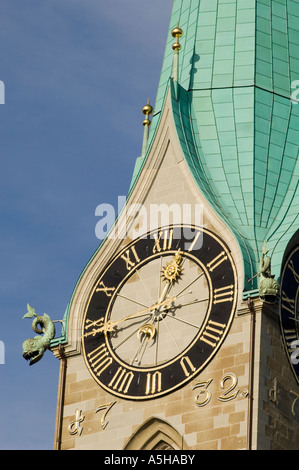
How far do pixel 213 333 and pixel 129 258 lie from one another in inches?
86.7

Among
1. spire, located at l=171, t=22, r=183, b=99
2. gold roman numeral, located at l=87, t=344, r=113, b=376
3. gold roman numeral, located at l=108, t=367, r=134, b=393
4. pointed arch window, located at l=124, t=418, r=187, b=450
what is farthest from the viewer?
spire, located at l=171, t=22, r=183, b=99

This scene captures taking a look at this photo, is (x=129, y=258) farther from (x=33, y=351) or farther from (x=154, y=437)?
(x=154, y=437)

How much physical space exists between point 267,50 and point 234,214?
10.7 feet

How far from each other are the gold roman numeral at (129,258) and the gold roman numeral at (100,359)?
1.31 meters

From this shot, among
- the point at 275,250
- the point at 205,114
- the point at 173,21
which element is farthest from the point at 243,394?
the point at 173,21

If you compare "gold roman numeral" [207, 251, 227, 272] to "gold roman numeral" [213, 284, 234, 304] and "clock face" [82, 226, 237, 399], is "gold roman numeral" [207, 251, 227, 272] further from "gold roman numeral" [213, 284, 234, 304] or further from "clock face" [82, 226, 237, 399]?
"gold roman numeral" [213, 284, 234, 304]

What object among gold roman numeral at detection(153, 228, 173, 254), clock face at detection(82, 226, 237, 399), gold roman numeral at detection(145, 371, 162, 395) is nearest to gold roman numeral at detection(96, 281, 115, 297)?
clock face at detection(82, 226, 237, 399)

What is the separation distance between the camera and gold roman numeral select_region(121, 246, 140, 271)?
1191 inches

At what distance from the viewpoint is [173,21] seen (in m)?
33.5

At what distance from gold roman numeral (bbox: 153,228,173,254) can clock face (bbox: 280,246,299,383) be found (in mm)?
1765

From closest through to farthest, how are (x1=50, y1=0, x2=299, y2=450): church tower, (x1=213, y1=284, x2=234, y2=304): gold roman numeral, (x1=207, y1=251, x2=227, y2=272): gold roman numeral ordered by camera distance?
(x1=50, y1=0, x2=299, y2=450): church tower → (x1=213, y1=284, x2=234, y2=304): gold roman numeral → (x1=207, y1=251, x2=227, y2=272): gold roman numeral

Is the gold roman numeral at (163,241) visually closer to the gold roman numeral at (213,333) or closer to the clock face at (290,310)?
the gold roman numeral at (213,333)

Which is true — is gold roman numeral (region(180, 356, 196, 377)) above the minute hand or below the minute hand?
below
